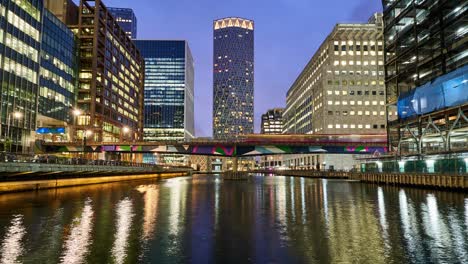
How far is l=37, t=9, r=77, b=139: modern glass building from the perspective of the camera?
102 meters

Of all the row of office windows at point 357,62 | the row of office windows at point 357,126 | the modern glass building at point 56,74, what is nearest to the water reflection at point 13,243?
the modern glass building at point 56,74

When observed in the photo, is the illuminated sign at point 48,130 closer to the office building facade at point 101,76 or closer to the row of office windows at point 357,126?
the office building facade at point 101,76

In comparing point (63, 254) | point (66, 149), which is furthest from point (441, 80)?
point (66, 149)

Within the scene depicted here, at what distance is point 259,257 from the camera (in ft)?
40.3

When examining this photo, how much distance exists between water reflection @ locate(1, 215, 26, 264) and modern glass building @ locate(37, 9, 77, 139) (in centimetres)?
8828

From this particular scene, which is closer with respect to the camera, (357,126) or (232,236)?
(232,236)

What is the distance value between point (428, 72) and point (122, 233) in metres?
76.6

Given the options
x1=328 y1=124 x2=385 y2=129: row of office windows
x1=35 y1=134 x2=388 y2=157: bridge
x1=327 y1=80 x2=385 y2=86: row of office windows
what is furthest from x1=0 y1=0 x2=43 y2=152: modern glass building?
x1=327 y1=80 x2=385 y2=86: row of office windows

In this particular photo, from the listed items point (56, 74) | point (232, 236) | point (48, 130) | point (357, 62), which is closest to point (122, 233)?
point (232, 236)

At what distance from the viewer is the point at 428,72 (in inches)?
3004

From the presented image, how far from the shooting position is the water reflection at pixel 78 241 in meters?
11.9

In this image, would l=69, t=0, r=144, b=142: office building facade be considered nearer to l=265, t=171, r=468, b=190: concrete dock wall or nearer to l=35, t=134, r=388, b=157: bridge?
l=35, t=134, r=388, b=157: bridge

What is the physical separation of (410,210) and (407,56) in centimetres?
6287

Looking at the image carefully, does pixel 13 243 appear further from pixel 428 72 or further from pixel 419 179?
pixel 428 72
